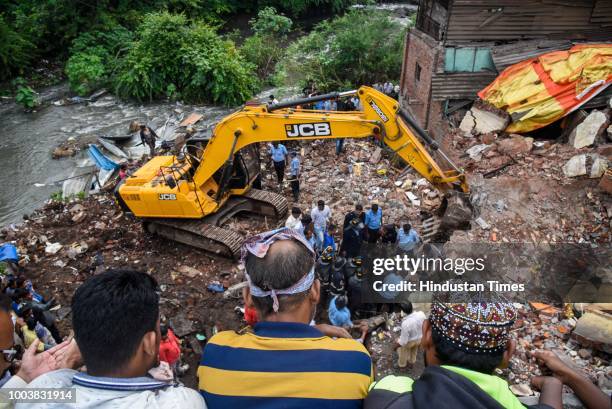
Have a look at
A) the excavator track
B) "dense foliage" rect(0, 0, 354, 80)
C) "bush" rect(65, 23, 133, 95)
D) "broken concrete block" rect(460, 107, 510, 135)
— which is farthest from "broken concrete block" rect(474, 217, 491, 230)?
"dense foliage" rect(0, 0, 354, 80)

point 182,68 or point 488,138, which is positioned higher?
point 182,68

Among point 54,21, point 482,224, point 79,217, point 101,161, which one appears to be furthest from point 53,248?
point 54,21

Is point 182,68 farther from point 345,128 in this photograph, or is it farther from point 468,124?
point 345,128

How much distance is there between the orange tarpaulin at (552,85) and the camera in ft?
27.5

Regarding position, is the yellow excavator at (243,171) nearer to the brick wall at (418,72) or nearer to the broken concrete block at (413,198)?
the broken concrete block at (413,198)

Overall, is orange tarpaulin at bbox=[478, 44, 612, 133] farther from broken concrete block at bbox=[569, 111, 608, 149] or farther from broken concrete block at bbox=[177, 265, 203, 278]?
broken concrete block at bbox=[177, 265, 203, 278]

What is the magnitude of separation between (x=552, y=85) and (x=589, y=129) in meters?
1.33

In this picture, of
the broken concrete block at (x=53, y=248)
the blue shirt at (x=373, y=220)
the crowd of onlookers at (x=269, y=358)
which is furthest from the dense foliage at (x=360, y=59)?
the crowd of onlookers at (x=269, y=358)

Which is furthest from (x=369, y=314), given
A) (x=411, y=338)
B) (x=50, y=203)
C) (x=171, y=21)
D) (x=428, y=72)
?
(x=171, y=21)

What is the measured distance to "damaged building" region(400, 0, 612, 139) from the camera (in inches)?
385

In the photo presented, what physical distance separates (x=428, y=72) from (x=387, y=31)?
6.70m

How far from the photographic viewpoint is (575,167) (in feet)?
25.0

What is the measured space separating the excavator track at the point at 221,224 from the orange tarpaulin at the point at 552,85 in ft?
18.2

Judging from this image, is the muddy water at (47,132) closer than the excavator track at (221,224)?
No
